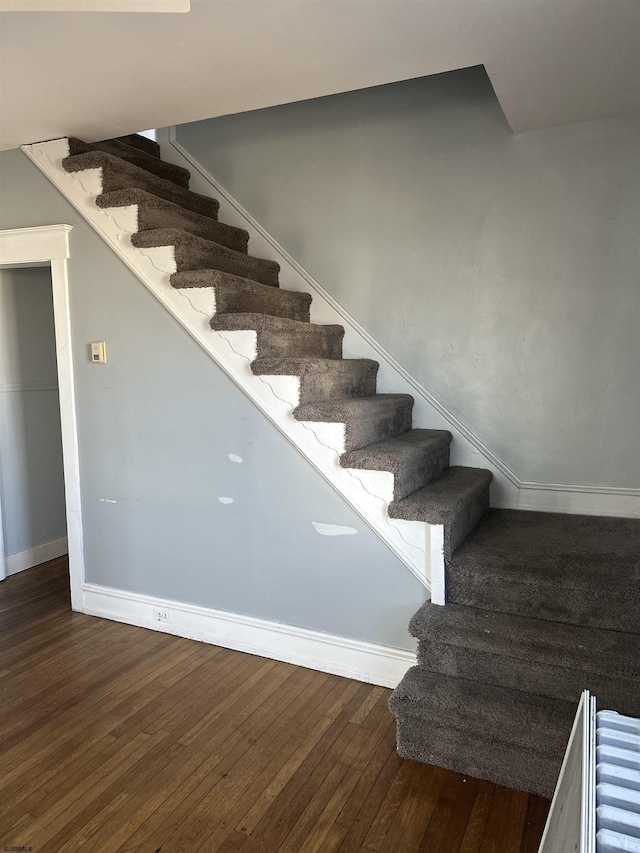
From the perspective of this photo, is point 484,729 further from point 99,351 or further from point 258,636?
point 99,351

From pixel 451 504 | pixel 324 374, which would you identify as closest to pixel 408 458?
pixel 451 504

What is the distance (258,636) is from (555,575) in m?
1.37

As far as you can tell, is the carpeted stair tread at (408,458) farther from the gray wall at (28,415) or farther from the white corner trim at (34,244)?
the gray wall at (28,415)

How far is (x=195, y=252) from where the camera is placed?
2.84 m

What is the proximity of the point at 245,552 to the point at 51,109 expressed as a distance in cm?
214

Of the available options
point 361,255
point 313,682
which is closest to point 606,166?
point 361,255

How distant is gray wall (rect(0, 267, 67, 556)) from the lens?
3666 millimetres

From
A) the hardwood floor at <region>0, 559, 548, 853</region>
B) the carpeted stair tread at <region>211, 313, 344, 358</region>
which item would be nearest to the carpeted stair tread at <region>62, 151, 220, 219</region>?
the carpeted stair tread at <region>211, 313, 344, 358</region>

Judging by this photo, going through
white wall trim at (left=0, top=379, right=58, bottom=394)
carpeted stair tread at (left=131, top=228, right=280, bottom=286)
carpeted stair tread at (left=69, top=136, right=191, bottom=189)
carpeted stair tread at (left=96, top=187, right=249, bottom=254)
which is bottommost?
white wall trim at (left=0, top=379, right=58, bottom=394)

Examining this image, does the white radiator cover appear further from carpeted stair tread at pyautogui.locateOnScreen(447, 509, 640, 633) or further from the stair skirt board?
the stair skirt board

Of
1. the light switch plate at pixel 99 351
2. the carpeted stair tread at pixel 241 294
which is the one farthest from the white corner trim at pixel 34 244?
the carpeted stair tread at pixel 241 294

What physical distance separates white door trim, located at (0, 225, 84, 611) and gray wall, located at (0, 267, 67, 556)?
0.53 metres

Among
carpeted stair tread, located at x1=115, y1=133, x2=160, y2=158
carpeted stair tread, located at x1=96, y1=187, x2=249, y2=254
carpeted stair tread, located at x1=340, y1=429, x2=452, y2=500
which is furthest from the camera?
carpeted stair tread, located at x1=115, y1=133, x2=160, y2=158

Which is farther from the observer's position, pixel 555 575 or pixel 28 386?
pixel 28 386
